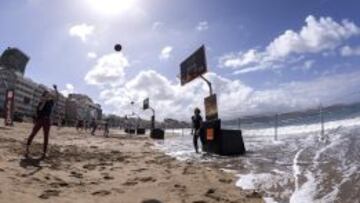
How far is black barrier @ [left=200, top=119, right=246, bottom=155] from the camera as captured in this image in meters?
14.6

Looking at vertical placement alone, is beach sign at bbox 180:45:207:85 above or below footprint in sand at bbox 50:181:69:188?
above

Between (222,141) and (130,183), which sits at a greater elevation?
(222,141)

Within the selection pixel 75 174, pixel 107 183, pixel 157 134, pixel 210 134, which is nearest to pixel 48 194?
pixel 107 183

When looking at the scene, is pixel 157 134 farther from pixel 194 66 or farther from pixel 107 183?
pixel 107 183

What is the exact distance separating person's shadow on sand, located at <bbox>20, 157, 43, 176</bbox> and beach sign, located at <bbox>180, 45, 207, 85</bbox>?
831cm

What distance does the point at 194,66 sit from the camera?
17656mm

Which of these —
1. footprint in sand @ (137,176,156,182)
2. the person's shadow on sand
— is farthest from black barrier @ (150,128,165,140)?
footprint in sand @ (137,176,156,182)

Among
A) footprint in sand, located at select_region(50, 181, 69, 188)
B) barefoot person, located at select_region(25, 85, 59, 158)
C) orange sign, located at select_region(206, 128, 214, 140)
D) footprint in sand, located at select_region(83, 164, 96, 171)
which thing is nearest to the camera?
footprint in sand, located at select_region(50, 181, 69, 188)

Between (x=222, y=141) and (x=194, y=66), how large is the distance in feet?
13.0

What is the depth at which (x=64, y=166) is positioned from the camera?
9.75 m

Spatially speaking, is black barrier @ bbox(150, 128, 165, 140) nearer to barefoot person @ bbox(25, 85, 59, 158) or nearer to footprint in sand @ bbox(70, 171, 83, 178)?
barefoot person @ bbox(25, 85, 59, 158)

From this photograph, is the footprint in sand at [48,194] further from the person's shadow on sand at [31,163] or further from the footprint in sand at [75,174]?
the footprint in sand at [75,174]

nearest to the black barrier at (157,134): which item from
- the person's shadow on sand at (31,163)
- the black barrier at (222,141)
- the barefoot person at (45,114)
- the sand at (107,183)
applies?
the black barrier at (222,141)

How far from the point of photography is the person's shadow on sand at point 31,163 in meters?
8.61
